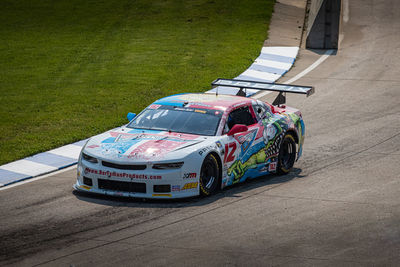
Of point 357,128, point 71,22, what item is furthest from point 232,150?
point 71,22

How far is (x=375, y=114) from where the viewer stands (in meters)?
17.2

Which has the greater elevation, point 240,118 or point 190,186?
point 240,118

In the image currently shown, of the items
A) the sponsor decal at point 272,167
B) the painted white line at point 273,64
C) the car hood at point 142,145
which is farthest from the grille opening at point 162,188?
the painted white line at point 273,64

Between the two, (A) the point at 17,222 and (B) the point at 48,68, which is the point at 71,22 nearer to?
(B) the point at 48,68

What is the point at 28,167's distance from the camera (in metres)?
13.3

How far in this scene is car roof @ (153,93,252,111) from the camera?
12.0 metres

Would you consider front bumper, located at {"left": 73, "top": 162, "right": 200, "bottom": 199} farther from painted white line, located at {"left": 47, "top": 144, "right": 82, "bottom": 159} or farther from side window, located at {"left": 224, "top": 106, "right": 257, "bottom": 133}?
painted white line, located at {"left": 47, "top": 144, "right": 82, "bottom": 159}

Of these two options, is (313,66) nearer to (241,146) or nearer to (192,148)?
(241,146)

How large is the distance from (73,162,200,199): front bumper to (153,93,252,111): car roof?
1.87 m

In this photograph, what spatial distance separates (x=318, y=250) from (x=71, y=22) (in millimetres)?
21767

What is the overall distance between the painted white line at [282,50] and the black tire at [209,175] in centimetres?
1315

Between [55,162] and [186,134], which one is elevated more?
[186,134]

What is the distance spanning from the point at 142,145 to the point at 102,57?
1278 cm

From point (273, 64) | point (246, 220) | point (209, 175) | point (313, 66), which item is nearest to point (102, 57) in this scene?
point (273, 64)
